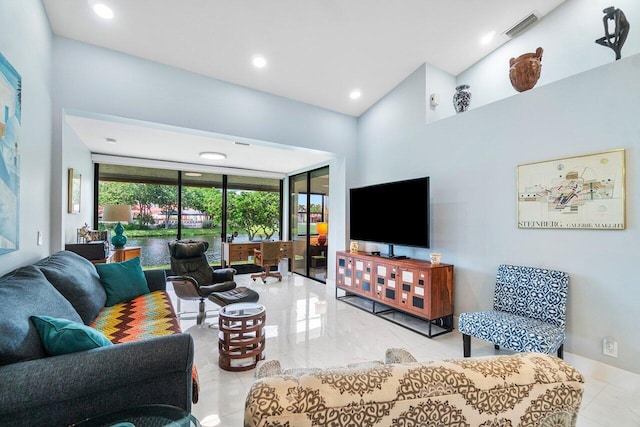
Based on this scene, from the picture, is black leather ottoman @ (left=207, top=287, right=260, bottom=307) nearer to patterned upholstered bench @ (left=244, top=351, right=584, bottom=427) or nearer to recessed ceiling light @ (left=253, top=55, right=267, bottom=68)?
patterned upholstered bench @ (left=244, top=351, right=584, bottom=427)

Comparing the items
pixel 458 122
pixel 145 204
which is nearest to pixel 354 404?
pixel 458 122

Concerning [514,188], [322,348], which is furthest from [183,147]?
[514,188]

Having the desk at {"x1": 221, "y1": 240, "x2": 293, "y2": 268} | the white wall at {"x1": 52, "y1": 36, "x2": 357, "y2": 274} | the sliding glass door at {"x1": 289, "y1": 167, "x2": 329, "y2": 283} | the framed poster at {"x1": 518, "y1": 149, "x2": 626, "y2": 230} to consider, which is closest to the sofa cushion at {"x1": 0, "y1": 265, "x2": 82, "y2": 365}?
the white wall at {"x1": 52, "y1": 36, "x2": 357, "y2": 274}

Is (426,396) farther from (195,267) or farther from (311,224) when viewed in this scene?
(311,224)

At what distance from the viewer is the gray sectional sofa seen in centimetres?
102

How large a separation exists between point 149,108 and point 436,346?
13.5 ft

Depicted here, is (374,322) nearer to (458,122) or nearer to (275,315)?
(275,315)

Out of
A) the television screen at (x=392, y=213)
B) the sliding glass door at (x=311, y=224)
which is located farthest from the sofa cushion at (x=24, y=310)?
the sliding glass door at (x=311, y=224)

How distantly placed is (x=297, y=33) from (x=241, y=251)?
183 inches

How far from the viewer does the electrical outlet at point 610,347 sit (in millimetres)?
2246

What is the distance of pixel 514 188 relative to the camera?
2875mm

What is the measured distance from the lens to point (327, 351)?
9.20 feet

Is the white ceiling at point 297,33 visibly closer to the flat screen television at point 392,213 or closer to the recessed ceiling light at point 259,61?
the recessed ceiling light at point 259,61

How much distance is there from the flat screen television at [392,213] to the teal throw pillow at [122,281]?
293cm
